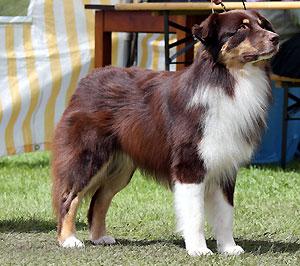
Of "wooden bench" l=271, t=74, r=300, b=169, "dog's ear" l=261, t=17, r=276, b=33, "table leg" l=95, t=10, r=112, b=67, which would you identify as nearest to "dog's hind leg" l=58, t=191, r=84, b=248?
"dog's ear" l=261, t=17, r=276, b=33

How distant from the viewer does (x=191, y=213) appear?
583cm

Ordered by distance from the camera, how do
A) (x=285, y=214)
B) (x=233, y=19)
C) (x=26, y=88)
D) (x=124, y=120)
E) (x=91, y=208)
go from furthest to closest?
(x=26, y=88), (x=285, y=214), (x=91, y=208), (x=124, y=120), (x=233, y=19)

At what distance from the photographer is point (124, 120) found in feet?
20.2

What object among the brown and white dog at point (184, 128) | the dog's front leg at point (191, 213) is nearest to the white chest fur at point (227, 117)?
the brown and white dog at point (184, 128)

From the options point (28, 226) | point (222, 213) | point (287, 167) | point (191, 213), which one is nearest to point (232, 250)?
point (222, 213)

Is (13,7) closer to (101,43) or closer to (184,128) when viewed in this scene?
(101,43)

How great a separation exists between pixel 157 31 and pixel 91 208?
3033 millimetres

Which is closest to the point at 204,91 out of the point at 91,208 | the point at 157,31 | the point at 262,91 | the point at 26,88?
the point at 262,91

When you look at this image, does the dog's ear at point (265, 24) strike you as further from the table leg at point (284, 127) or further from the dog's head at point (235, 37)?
the table leg at point (284, 127)

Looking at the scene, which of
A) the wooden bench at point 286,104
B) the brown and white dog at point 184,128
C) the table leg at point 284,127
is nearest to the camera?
the brown and white dog at point 184,128

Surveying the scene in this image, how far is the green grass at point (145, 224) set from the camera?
5855mm

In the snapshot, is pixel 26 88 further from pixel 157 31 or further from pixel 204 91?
pixel 204 91

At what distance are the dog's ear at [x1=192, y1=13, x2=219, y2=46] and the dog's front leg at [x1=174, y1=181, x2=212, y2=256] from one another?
874 millimetres

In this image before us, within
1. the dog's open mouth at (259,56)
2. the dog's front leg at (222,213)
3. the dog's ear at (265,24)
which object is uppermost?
the dog's ear at (265,24)
